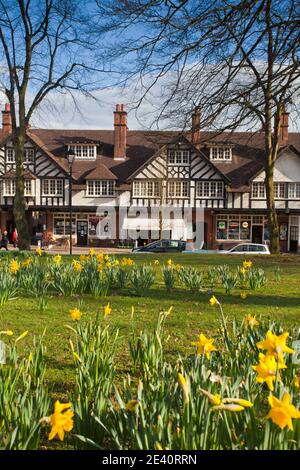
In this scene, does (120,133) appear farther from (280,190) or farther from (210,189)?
(280,190)

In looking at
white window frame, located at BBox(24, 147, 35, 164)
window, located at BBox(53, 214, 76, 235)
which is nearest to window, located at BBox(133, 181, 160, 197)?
window, located at BBox(53, 214, 76, 235)

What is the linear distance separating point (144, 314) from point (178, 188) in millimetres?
31623

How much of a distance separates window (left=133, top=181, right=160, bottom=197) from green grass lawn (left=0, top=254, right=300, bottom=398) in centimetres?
2827

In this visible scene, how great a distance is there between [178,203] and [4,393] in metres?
35.3

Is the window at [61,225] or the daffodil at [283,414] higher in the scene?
the window at [61,225]

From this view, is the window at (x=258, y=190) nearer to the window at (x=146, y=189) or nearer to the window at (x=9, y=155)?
the window at (x=146, y=189)

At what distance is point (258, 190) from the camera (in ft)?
122

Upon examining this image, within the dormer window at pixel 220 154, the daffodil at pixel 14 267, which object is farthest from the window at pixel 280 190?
the daffodil at pixel 14 267

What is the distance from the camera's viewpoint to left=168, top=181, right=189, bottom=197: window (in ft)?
123

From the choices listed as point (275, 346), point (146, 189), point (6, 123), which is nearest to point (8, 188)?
point (6, 123)

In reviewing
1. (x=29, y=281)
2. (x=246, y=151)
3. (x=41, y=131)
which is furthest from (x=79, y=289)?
(x=41, y=131)

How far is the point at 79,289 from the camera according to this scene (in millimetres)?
7574

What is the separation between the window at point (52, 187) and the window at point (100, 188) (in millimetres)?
2161

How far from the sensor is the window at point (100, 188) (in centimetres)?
3778
